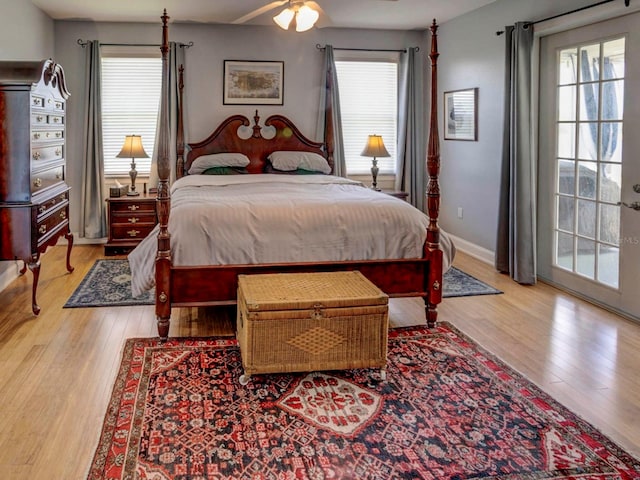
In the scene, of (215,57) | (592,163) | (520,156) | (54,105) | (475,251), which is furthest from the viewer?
(215,57)

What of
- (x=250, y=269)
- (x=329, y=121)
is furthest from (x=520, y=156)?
(x=250, y=269)

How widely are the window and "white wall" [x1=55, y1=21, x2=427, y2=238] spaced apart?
0.19 meters

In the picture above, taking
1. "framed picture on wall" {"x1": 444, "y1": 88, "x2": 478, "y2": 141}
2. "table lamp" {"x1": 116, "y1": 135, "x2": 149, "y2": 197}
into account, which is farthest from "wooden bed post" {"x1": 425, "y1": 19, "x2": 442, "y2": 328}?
"table lamp" {"x1": 116, "y1": 135, "x2": 149, "y2": 197}

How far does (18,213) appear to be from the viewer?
3764mm

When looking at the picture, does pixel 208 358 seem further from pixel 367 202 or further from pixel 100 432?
pixel 367 202

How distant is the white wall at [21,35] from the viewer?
4539mm

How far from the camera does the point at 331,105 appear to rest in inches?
254

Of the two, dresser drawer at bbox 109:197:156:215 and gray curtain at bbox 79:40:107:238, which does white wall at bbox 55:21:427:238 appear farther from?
dresser drawer at bbox 109:197:156:215

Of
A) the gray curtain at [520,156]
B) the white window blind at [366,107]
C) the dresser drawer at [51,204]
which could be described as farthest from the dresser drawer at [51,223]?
the gray curtain at [520,156]

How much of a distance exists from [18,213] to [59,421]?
1.81 meters

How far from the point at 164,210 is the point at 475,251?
11.7 ft

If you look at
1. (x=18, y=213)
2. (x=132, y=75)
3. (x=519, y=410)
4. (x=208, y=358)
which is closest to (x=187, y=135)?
(x=132, y=75)

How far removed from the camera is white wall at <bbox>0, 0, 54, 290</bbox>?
454 cm

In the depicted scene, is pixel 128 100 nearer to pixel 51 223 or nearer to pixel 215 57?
pixel 215 57
